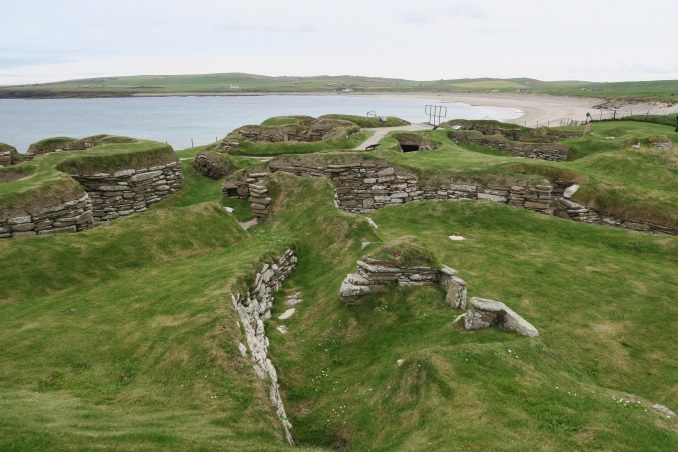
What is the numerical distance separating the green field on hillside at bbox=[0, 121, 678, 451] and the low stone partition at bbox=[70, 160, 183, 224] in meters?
3.46

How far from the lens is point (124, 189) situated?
28.9 metres

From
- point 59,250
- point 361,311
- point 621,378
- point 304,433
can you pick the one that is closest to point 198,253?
point 59,250

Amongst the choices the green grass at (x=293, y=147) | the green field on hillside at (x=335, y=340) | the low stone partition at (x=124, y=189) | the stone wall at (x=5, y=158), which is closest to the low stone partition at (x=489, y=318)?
the green field on hillside at (x=335, y=340)

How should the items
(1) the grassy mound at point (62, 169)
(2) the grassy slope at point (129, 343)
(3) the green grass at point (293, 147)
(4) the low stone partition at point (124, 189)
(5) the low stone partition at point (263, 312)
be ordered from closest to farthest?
(2) the grassy slope at point (129, 343) → (5) the low stone partition at point (263, 312) → (1) the grassy mound at point (62, 169) → (4) the low stone partition at point (124, 189) → (3) the green grass at point (293, 147)

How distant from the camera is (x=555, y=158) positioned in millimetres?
45094

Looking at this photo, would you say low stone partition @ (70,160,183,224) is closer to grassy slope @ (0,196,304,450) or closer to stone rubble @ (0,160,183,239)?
stone rubble @ (0,160,183,239)

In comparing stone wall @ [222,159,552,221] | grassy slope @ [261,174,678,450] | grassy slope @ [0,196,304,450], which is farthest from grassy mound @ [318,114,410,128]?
grassy slope @ [0,196,304,450]

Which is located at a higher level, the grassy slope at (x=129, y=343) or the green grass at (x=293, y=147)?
the green grass at (x=293, y=147)

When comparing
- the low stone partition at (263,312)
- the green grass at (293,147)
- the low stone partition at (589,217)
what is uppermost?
the green grass at (293,147)

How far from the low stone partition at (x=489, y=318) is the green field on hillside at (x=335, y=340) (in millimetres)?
371

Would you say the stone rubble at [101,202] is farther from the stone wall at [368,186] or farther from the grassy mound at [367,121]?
the grassy mound at [367,121]

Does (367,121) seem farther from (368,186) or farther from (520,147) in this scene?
(368,186)

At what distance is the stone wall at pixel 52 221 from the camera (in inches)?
787

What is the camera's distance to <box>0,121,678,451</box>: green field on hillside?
9.11 m
